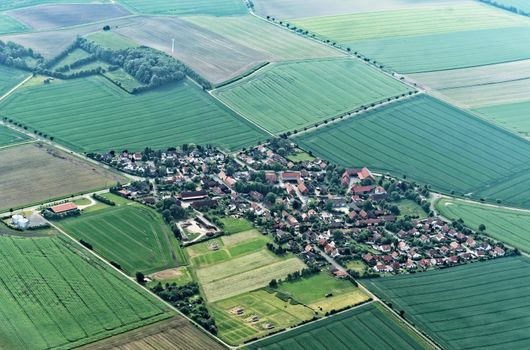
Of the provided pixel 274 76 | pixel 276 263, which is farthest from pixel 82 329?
pixel 274 76

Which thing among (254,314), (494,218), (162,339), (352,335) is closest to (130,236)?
(254,314)

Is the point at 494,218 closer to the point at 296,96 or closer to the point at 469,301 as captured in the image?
the point at 469,301

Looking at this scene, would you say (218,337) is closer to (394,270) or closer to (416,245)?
(394,270)

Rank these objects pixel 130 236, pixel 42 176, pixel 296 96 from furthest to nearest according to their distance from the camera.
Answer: pixel 296 96 → pixel 42 176 → pixel 130 236

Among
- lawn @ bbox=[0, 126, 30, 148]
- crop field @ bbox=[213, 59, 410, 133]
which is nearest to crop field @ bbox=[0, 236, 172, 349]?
lawn @ bbox=[0, 126, 30, 148]

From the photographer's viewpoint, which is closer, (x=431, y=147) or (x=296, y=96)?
(x=431, y=147)

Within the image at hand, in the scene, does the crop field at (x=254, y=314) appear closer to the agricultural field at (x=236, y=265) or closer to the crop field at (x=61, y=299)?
the agricultural field at (x=236, y=265)

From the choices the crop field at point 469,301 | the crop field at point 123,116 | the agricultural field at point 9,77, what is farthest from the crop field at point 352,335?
the agricultural field at point 9,77
